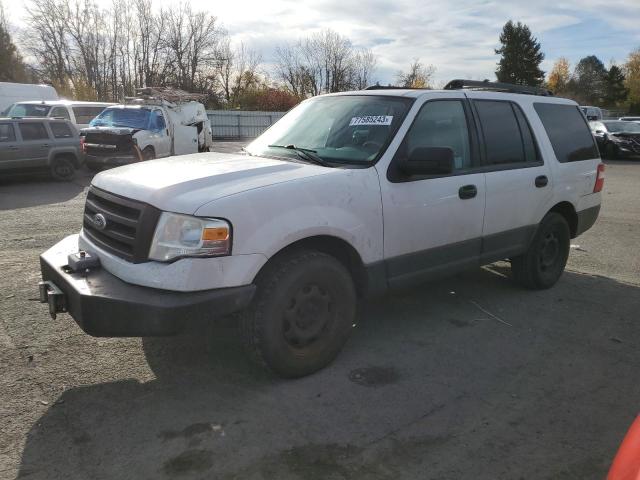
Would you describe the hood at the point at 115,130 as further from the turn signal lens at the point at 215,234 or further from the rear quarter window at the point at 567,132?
the turn signal lens at the point at 215,234

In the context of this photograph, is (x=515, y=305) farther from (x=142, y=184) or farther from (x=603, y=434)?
(x=142, y=184)

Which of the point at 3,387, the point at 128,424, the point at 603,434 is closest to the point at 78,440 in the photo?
the point at 128,424

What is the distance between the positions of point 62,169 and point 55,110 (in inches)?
127

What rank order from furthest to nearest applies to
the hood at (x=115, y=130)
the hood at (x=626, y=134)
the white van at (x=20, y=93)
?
the hood at (x=626, y=134) < the white van at (x=20, y=93) < the hood at (x=115, y=130)

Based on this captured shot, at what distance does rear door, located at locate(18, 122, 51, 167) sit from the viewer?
41.3ft

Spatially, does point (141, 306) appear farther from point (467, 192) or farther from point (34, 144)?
point (34, 144)

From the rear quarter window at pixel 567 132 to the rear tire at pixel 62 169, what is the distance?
458 inches

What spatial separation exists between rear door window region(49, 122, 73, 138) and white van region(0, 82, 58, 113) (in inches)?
290

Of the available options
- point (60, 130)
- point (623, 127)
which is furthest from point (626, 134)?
point (60, 130)

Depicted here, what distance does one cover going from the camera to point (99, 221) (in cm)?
346

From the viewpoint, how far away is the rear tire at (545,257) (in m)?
Answer: 5.28

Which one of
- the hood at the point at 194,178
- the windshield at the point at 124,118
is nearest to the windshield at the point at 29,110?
the windshield at the point at 124,118

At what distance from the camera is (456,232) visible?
14.0ft

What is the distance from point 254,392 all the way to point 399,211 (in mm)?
1571
